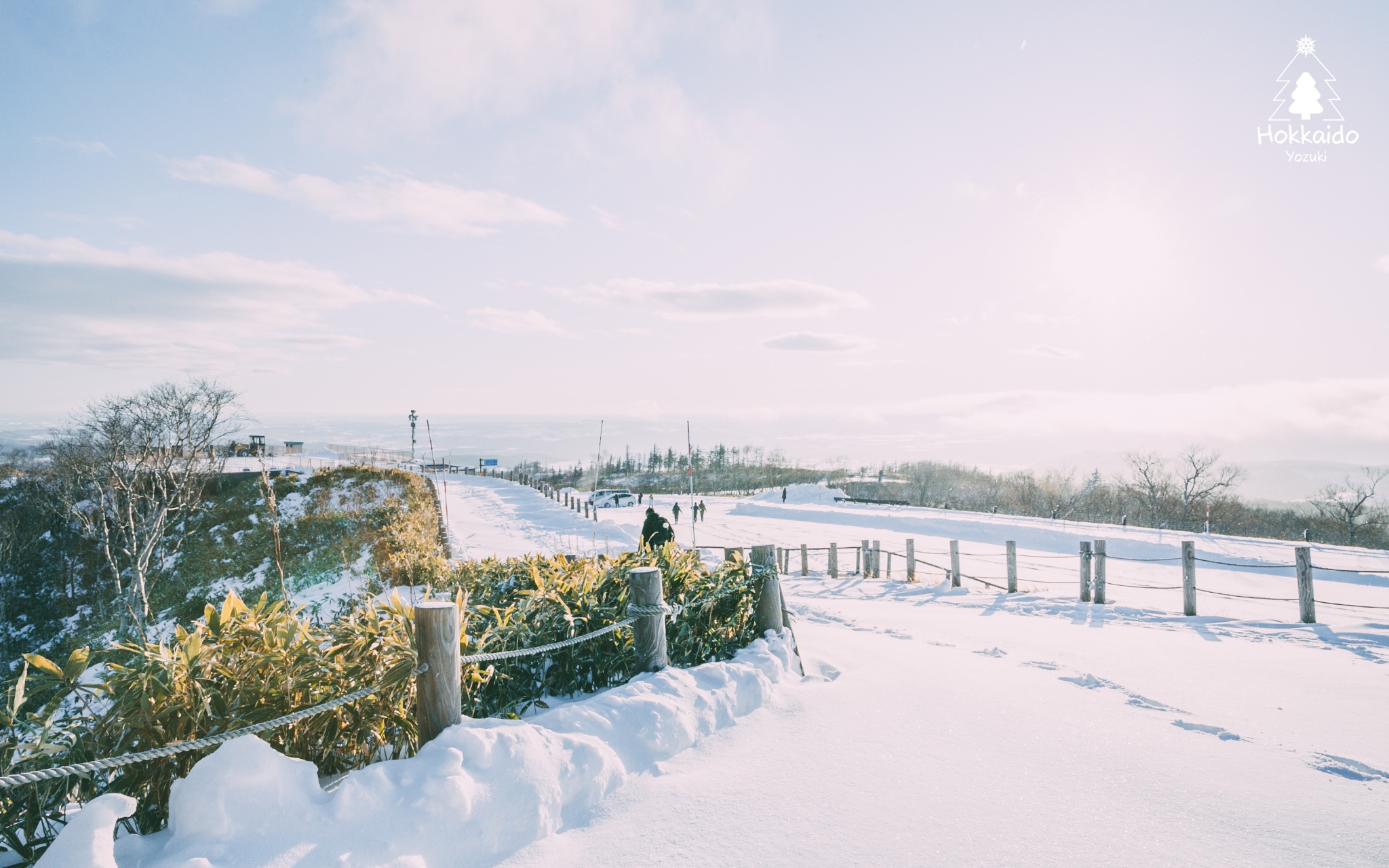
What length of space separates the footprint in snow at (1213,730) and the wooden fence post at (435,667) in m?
5.10

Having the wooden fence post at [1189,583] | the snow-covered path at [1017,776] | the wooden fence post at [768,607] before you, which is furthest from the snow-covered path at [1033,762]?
the wooden fence post at [1189,583]

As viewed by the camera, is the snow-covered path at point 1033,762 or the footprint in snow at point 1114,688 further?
the footprint in snow at point 1114,688

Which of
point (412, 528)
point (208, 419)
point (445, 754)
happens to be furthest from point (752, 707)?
point (208, 419)

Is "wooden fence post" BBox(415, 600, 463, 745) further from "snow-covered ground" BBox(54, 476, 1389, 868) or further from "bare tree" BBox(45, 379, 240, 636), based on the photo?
"bare tree" BBox(45, 379, 240, 636)

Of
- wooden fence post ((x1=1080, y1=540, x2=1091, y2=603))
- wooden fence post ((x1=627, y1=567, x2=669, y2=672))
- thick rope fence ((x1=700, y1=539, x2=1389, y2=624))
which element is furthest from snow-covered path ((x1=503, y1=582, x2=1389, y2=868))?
wooden fence post ((x1=1080, y1=540, x2=1091, y2=603))

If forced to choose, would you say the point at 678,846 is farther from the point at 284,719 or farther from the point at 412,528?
the point at 412,528

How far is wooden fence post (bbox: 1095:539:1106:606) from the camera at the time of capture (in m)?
11.7

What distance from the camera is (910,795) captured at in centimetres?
322

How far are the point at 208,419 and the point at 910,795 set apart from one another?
114 feet

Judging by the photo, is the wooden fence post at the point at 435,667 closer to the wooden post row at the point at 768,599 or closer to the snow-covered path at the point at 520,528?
the wooden post row at the point at 768,599

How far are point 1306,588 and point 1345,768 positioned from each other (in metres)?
8.14

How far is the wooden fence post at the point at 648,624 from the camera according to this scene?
444 centimetres

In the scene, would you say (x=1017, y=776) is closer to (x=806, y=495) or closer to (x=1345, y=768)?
(x=1345, y=768)

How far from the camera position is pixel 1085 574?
11961mm
